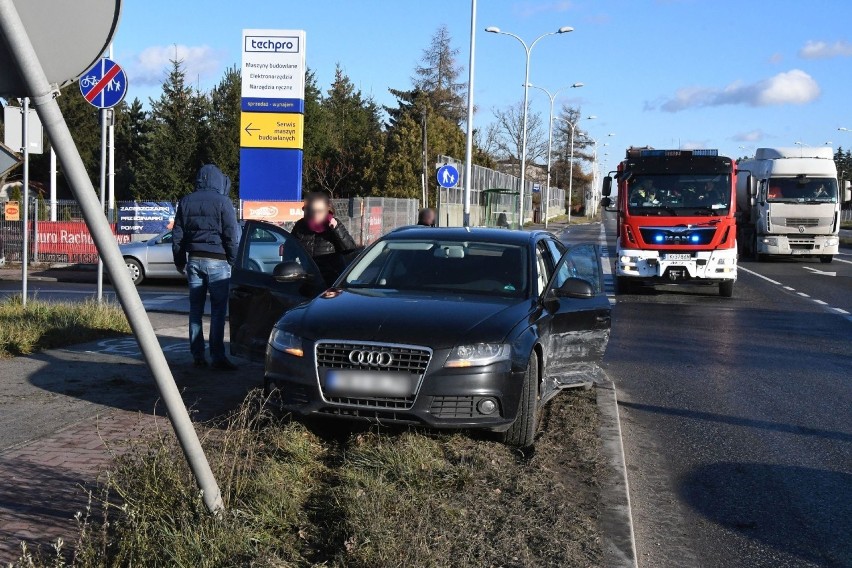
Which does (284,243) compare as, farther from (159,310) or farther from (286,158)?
(286,158)

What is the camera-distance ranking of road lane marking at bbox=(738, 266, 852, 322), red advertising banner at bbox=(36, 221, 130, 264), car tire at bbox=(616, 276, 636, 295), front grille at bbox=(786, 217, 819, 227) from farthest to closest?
front grille at bbox=(786, 217, 819, 227)
red advertising banner at bbox=(36, 221, 130, 264)
car tire at bbox=(616, 276, 636, 295)
road lane marking at bbox=(738, 266, 852, 322)

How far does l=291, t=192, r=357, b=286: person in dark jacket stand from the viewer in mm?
9117

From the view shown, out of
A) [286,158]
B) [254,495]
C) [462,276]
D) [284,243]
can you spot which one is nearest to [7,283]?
[286,158]

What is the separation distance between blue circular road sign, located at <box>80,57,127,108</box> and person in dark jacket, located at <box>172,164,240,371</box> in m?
3.85

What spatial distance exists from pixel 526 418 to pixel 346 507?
200cm

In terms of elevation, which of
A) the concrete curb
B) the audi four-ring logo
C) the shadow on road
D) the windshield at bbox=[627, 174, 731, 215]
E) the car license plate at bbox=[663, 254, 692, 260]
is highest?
the windshield at bbox=[627, 174, 731, 215]

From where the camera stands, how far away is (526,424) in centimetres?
623

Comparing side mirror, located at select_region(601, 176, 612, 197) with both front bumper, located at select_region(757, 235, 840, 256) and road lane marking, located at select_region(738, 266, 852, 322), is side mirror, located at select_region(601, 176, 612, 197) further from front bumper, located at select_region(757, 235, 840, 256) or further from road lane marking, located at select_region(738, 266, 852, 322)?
front bumper, located at select_region(757, 235, 840, 256)

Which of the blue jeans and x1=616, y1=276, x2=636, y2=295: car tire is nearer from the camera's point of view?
the blue jeans

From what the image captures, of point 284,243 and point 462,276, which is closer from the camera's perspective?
point 462,276

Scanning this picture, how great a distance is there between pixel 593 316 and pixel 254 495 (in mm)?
4019

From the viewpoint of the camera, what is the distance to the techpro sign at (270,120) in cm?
1838

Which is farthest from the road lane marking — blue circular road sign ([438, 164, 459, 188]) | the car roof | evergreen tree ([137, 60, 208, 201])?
evergreen tree ([137, 60, 208, 201])

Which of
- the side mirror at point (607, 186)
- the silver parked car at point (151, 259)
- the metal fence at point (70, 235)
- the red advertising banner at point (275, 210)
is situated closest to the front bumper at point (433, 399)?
the red advertising banner at point (275, 210)
